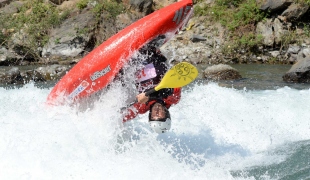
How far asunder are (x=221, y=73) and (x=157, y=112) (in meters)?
5.93

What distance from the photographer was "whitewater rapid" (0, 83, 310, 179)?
330cm

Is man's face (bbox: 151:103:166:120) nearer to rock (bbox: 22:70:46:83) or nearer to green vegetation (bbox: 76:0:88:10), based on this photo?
rock (bbox: 22:70:46:83)

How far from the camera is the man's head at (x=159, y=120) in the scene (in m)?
3.76

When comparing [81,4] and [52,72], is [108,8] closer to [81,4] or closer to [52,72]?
[81,4]

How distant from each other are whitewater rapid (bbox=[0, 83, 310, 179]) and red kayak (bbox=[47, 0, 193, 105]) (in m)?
0.15

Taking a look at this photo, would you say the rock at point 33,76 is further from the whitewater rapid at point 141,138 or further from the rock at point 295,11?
the rock at point 295,11

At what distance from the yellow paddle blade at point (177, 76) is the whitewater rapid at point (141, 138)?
0.59 meters

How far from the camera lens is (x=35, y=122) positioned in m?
4.32

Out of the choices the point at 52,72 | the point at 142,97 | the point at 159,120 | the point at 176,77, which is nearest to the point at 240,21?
the point at 52,72

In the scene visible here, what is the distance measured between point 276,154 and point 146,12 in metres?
12.1

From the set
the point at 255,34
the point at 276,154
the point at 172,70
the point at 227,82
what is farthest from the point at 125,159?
the point at 255,34

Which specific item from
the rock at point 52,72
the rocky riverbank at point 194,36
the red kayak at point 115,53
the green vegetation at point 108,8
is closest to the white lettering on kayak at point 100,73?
the red kayak at point 115,53

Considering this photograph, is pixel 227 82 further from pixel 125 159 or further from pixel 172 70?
pixel 125 159

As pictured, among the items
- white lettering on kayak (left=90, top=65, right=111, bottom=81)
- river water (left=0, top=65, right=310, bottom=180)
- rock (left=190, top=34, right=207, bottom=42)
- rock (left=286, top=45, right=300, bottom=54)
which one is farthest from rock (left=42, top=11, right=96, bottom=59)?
white lettering on kayak (left=90, top=65, right=111, bottom=81)
